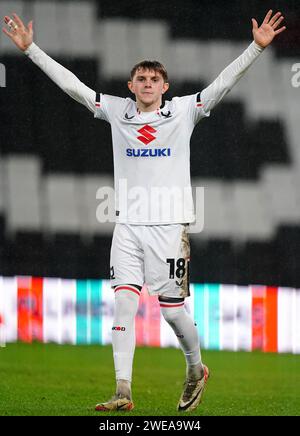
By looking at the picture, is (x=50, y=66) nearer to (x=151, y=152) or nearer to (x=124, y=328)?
(x=151, y=152)

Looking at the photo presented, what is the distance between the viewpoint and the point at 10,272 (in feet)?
26.9

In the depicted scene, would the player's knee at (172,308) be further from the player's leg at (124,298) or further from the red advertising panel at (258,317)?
the red advertising panel at (258,317)

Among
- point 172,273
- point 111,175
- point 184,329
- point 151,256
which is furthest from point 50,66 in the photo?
point 111,175

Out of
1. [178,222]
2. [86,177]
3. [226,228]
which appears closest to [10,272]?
[86,177]

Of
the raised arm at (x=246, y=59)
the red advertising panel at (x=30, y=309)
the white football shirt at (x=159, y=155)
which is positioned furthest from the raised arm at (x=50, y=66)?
the red advertising panel at (x=30, y=309)

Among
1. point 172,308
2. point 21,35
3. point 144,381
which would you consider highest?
point 21,35

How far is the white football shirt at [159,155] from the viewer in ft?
17.4

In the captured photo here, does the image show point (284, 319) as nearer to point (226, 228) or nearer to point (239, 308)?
point (239, 308)

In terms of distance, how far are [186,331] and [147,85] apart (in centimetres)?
137

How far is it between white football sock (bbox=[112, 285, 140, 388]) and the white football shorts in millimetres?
81

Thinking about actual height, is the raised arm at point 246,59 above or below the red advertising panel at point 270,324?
above

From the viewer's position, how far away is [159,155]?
5344 mm

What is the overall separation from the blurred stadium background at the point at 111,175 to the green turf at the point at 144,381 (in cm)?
23

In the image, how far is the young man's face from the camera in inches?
211
